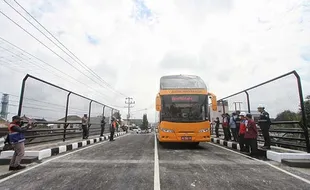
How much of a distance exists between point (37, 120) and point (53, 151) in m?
1.66

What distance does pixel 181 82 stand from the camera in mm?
11070

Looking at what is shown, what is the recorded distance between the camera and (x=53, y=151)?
790 cm

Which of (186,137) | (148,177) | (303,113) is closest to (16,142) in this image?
(148,177)

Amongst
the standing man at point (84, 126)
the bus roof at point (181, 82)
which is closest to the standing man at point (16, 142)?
the bus roof at point (181, 82)

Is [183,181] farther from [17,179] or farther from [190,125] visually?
[190,125]

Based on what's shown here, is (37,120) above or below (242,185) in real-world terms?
above

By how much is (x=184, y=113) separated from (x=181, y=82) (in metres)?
1.89

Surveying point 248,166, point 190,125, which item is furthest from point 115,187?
point 190,125

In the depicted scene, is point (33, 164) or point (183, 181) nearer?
point (183, 181)

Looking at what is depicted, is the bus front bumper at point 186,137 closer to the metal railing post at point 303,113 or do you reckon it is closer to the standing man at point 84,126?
the metal railing post at point 303,113

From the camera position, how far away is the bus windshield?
991cm

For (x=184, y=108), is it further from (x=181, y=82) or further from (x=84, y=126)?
(x=84, y=126)

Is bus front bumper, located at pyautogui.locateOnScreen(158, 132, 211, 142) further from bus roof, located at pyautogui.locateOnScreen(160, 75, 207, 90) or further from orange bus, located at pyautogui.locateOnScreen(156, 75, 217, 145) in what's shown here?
bus roof, located at pyautogui.locateOnScreen(160, 75, 207, 90)

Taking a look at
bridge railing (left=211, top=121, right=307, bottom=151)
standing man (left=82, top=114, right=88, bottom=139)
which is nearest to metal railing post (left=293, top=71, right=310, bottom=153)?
bridge railing (left=211, top=121, right=307, bottom=151)
